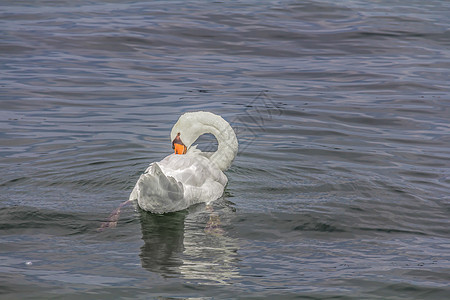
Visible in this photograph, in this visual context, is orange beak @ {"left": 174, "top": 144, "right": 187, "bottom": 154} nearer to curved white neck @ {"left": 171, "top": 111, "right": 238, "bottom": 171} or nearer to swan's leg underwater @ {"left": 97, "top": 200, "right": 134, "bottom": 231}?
curved white neck @ {"left": 171, "top": 111, "right": 238, "bottom": 171}

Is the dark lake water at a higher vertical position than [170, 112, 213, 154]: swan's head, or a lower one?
lower

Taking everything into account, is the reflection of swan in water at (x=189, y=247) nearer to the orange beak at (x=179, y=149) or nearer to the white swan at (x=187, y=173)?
the white swan at (x=187, y=173)

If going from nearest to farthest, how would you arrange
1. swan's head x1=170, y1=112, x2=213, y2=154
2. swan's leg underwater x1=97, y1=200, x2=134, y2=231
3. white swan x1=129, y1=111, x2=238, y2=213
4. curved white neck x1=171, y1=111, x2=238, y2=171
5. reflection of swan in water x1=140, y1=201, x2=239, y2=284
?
reflection of swan in water x1=140, y1=201, x2=239, y2=284
swan's leg underwater x1=97, y1=200, x2=134, y2=231
white swan x1=129, y1=111, x2=238, y2=213
curved white neck x1=171, y1=111, x2=238, y2=171
swan's head x1=170, y1=112, x2=213, y2=154

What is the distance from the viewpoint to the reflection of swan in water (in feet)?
22.6

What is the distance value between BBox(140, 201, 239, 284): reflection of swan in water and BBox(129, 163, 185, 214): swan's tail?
16cm

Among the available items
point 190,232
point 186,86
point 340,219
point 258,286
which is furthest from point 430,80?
point 258,286

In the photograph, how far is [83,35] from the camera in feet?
72.9

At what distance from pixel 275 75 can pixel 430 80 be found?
3.84m

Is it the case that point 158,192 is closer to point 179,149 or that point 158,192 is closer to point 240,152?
point 179,149

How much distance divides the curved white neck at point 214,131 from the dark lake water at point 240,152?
437mm

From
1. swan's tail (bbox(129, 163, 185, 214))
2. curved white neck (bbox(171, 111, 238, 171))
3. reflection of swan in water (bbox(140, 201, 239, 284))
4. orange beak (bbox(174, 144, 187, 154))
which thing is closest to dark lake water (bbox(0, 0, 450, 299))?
reflection of swan in water (bbox(140, 201, 239, 284))

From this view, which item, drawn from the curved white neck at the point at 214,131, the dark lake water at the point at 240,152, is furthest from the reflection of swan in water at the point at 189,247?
the curved white neck at the point at 214,131

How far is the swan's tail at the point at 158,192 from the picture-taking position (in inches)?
327

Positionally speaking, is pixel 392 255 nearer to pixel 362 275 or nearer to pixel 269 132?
pixel 362 275
